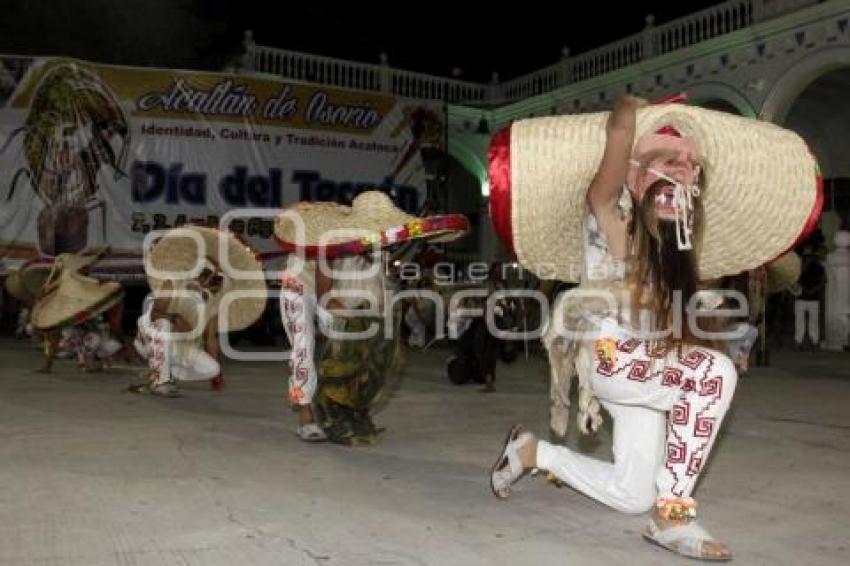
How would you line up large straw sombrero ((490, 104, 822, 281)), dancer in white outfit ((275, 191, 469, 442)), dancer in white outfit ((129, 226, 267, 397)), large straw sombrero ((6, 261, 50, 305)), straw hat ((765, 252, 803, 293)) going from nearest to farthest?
large straw sombrero ((490, 104, 822, 281)) → dancer in white outfit ((275, 191, 469, 442)) → dancer in white outfit ((129, 226, 267, 397)) → straw hat ((765, 252, 803, 293)) → large straw sombrero ((6, 261, 50, 305))

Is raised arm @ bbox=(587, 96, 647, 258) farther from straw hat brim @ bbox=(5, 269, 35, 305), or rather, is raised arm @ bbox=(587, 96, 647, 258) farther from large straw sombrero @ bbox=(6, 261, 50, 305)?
straw hat brim @ bbox=(5, 269, 35, 305)

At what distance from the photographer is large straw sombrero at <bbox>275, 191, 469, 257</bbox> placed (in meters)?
5.55

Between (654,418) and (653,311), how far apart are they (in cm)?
48

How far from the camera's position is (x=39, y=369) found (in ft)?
34.6

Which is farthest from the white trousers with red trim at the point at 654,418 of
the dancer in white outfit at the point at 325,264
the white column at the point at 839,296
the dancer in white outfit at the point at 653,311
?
the white column at the point at 839,296

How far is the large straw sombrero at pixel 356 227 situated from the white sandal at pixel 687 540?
2505 mm

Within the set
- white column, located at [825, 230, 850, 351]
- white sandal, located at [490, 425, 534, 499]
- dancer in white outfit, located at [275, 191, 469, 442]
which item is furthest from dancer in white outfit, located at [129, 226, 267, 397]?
white column, located at [825, 230, 850, 351]

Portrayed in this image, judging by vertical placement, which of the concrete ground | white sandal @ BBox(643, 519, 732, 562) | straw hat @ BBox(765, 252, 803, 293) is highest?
straw hat @ BBox(765, 252, 803, 293)

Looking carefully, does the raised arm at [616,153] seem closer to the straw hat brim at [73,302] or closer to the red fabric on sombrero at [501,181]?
the red fabric on sombrero at [501,181]

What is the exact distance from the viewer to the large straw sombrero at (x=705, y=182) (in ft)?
12.0

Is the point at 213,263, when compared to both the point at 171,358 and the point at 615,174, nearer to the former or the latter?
the point at 171,358

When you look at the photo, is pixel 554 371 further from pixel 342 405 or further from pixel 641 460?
pixel 342 405

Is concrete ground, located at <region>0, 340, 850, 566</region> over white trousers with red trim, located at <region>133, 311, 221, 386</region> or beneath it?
beneath

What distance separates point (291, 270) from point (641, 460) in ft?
9.85
